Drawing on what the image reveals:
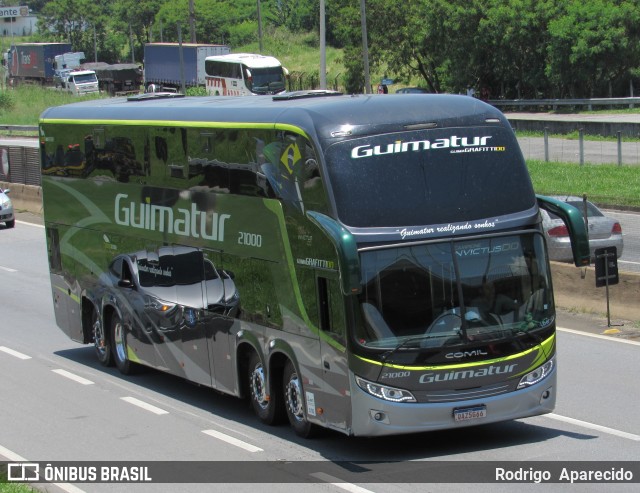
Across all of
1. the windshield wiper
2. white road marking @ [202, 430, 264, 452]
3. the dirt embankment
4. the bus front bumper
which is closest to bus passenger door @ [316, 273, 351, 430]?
the bus front bumper

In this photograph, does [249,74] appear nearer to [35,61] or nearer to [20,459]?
[35,61]

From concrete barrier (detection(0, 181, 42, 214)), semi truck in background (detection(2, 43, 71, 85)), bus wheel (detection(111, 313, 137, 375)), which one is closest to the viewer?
bus wheel (detection(111, 313, 137, 375))

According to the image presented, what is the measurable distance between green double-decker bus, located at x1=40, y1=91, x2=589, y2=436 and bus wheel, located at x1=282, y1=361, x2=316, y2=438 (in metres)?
0.03

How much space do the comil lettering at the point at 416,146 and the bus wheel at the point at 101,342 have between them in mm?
7393

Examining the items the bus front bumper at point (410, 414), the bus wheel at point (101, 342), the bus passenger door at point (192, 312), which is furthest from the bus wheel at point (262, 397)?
the bus wheel at point (101, 342)

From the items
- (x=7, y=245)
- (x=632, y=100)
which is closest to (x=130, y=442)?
(x=7, y=245)

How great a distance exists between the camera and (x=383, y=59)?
7150cm

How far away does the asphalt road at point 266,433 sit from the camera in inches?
420

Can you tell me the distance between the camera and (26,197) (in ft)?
125

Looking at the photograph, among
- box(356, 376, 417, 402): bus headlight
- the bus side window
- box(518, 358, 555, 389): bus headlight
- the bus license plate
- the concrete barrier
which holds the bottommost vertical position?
the concrete barrier

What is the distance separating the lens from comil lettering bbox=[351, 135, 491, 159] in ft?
36.0

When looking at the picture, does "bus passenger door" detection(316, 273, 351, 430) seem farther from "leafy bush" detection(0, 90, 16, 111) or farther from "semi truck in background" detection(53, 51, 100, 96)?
"semi truck in background" detection(53, 51, 100, 96)

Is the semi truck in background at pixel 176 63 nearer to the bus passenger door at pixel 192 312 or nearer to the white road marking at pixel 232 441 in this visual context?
the bus passenger door at pixel 192 312

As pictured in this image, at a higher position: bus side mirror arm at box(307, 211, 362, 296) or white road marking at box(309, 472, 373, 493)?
bus side mirror arm at box(307, 211, 362, 296)
